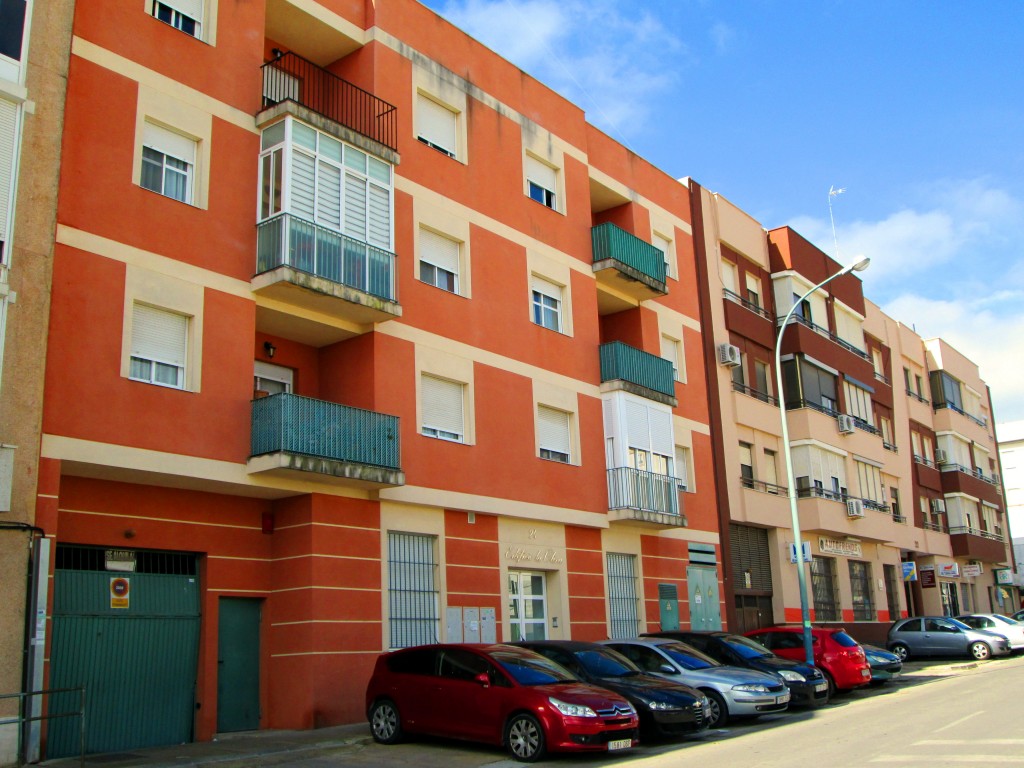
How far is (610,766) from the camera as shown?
1271 cm

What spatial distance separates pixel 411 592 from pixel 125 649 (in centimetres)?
534

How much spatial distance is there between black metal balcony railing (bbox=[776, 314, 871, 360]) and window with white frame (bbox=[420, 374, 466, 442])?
17295mm

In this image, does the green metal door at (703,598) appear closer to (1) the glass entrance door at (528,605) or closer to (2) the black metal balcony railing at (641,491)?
(2) the black metal balcony railing at (641,491)

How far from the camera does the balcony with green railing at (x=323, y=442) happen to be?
16.6 metres

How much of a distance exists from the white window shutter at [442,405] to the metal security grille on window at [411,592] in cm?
235

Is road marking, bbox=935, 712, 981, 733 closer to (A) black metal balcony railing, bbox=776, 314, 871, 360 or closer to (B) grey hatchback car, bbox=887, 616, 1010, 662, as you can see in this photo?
(B) grey hatchback car, bbox=887, 616, 1010, 662

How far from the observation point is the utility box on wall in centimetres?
1958

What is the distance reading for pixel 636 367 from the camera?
84.7 feet

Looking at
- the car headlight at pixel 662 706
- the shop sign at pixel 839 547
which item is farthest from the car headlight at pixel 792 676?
the shop sign at pixel 839 547

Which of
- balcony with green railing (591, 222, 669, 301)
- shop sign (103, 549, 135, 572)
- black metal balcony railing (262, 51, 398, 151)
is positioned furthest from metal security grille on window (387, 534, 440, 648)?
balcony with green railing (591, 222, 669, 301)

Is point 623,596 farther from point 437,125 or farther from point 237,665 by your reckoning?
point 437,125

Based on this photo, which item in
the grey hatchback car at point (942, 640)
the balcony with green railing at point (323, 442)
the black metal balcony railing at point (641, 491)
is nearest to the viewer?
the balcony with green railing at point (323, 442)

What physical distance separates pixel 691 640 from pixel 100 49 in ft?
48.8

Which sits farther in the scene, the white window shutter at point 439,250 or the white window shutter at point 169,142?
the white window shutter at point 439,250
